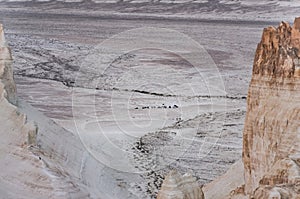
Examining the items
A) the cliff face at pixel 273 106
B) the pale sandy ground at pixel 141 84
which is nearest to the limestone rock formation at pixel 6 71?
the pale sandy ground at pixel 141 84

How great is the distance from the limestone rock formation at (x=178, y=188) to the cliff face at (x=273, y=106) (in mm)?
234

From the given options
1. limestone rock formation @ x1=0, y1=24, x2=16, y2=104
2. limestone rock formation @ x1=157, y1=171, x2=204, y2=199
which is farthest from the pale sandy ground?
limestone rock formation @ x1=157, y1=171, x2=204, y2=199

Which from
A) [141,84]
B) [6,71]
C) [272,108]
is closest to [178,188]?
[272,108]

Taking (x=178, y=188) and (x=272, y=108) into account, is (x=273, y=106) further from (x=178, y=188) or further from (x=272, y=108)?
(x=178, y=188)

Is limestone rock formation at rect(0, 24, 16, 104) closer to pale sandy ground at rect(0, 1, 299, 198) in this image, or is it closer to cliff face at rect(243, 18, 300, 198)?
pale sandy ground at rect(0, 1, 299, 198)

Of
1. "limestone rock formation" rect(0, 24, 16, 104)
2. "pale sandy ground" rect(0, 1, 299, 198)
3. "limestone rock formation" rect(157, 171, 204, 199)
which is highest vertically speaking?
"limestone rock formation" rect(0, 24, 16, 104)

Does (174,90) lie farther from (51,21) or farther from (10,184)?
(10,184)

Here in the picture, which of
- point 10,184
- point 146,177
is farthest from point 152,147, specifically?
point 10,184

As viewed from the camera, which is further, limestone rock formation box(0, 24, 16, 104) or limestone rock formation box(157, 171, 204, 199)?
limestone rock formation box(0, 24, 16, 104)

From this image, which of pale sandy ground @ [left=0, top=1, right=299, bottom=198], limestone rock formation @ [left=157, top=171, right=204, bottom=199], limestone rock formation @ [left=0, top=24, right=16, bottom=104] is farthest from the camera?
pale sandy ground @ [left=0, top=1, right=299, bottom=198]

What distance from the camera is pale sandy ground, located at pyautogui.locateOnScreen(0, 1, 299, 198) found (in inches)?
190

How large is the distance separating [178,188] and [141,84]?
6696 mm

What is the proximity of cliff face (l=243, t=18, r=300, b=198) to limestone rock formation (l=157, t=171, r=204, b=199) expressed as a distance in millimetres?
234

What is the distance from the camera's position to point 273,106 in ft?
7.50
